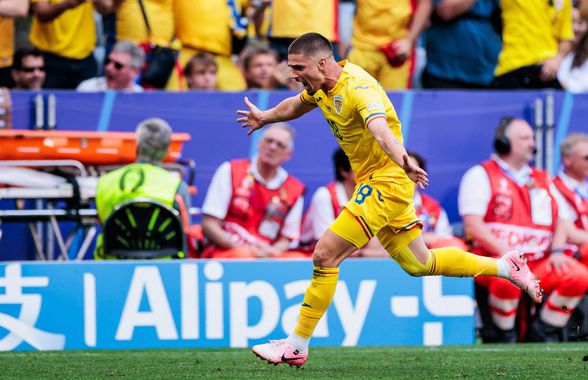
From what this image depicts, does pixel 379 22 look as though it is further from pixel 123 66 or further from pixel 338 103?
pixel 338 103

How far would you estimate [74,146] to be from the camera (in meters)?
9.28

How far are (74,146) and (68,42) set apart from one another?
151 cm

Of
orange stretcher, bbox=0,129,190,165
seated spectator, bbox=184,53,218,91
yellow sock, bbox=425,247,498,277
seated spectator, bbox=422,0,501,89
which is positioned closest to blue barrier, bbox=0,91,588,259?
seated spectator, bbox=184,53,218,91

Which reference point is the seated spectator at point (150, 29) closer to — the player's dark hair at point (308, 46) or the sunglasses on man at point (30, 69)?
the sunglasses on man at point (30, 69)

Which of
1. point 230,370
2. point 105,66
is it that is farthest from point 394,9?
point 230,370

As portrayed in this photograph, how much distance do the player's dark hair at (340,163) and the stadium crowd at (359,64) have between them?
0.02 metres

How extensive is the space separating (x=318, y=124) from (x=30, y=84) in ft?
8.09

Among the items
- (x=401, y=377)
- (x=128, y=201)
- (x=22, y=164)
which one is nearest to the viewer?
(x=401, y=377)

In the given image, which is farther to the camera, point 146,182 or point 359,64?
point 359,64

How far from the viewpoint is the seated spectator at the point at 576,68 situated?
11195 mm

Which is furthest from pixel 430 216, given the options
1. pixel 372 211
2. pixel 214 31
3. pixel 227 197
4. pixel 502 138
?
pixel 372 211

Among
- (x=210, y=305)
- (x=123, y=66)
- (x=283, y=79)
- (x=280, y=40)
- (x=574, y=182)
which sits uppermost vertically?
(x=280, y=40)

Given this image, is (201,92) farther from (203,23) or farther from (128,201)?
(128,201)

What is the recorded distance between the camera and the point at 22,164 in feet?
29.6
